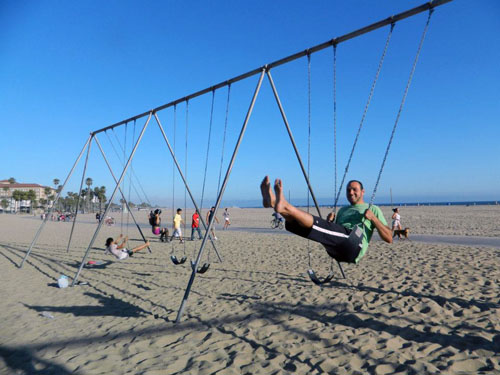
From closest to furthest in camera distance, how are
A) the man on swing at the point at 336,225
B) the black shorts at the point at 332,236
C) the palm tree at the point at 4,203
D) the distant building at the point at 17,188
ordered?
1. the man on swing at the point at 336,225
2. the black shorts at the point at 332,236
3. the palm tree at the point at 4,203
4. the distant building at the point at 17,188

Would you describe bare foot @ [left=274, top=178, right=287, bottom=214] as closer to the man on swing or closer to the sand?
the man on swing

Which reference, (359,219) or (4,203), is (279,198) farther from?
(4,203)

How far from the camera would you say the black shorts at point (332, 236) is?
3.50 metres

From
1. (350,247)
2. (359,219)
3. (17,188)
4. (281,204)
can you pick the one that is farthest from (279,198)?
(17,188)

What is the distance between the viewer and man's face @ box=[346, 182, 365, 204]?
432 centimetres

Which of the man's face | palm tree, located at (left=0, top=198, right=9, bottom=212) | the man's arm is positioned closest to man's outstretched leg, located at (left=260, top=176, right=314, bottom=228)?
the man's arm

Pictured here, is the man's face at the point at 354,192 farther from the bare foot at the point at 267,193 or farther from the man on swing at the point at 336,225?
the bare foot at the point at 267,193

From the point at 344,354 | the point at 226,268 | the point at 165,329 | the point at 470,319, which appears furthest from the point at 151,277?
the point at 470,319

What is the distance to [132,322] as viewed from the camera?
4547mm

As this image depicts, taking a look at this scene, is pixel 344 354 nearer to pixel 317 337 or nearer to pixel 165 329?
pixel 317 337

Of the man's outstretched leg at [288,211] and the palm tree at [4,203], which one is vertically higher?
the palm tree at [4,203]

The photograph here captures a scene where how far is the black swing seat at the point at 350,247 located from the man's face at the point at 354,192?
644 millimetres

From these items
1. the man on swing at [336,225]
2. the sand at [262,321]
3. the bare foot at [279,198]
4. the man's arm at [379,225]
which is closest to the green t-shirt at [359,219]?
the man on swing at [336,225]

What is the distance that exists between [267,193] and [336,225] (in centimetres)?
91
